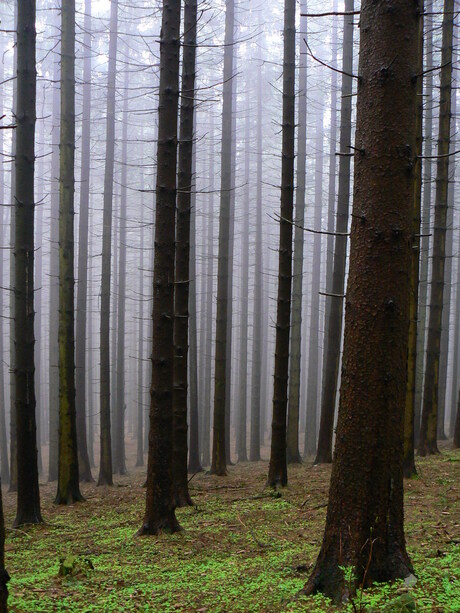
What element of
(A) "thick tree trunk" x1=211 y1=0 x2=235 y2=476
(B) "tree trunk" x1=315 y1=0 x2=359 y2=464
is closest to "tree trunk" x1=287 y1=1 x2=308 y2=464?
(B) "tree trunk" x1=315 y1=0 x2=359 y2=464

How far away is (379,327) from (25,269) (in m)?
6.49

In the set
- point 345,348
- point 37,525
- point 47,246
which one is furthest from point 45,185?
point 345,348

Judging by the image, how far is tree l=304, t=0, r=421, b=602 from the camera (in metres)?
4.02

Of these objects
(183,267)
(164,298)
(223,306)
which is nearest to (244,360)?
(223,306)

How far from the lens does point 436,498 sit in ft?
27.2

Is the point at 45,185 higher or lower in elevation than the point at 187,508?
higher

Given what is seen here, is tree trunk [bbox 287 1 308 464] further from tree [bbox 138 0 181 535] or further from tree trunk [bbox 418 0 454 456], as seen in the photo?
tree [bbox 138 0 181 535]

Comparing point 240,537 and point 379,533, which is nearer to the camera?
point 379,533

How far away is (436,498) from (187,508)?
153 inches

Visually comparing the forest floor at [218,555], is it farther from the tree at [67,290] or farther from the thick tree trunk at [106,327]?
the thick tree trunk at [106,327]

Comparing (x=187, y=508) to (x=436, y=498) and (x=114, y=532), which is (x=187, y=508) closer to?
(x=114, y=532)

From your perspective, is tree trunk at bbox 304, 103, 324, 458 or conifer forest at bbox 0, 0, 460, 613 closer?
conifer forest at bbox 0, 0, 460, 613

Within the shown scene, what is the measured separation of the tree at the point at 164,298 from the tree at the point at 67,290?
154 inches

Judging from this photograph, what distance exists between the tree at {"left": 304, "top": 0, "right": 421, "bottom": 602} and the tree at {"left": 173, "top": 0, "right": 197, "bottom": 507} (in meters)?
5.22
